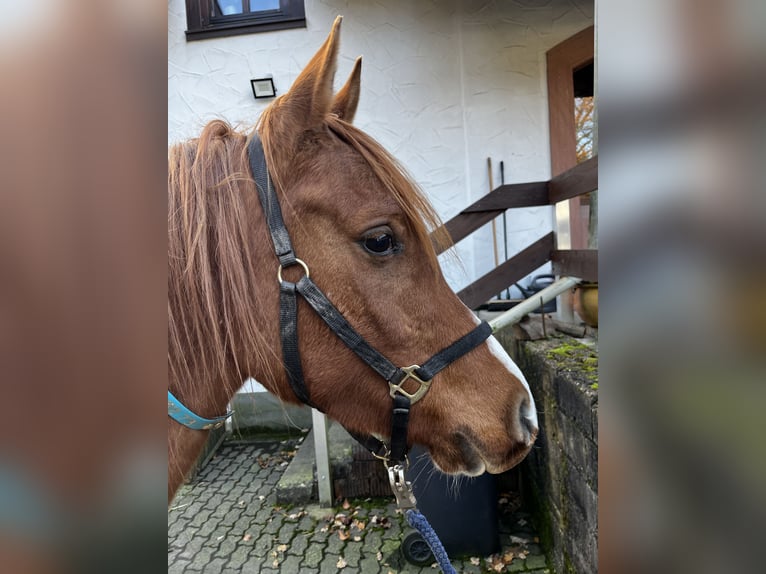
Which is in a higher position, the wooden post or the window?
the window

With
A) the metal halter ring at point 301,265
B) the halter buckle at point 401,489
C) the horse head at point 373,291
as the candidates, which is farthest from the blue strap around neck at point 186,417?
the halter buckle at point 401,489

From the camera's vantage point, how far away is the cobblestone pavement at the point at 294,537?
242 centimetres

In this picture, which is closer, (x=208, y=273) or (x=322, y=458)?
(x=208, y=273)

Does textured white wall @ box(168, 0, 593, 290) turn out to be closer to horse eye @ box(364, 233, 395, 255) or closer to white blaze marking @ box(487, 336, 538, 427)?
white blaze marking @ box(487, 336, 538, 427)

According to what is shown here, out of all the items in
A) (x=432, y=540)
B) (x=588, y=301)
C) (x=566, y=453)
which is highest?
(x=588, y=301)

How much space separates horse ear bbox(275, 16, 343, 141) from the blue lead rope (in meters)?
1.20

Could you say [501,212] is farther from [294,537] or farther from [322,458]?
[294,537]

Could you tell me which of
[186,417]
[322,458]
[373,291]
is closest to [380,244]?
[373,291]

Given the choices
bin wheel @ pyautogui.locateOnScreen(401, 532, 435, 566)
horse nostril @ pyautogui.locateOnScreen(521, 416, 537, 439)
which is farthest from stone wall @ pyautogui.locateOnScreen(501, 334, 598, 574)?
bin wheel @ pyautogui.locateOnScreen(401, 532, 435, 566)

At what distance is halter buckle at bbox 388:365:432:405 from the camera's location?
1078 millimetres

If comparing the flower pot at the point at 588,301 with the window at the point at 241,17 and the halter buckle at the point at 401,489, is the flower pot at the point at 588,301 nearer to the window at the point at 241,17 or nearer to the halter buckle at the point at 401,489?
the halter buckle at the point at 401,489

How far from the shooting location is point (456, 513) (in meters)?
2.35

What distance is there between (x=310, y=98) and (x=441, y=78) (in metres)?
3.52
